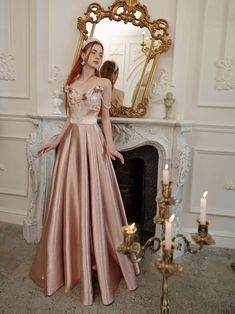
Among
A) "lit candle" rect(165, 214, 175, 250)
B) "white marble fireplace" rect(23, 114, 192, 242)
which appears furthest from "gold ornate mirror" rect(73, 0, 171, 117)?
"lit candle" rect(165, 214, 175, 250)

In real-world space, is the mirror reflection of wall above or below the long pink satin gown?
above

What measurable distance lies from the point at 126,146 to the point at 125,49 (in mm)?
772

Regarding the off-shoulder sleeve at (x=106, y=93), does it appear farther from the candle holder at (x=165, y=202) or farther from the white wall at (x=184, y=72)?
the candle holder at (x=165, y=202)

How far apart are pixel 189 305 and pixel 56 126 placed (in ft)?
5.33

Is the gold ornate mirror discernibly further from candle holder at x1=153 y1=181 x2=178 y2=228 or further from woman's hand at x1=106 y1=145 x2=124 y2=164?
candle holder at x1=153 y1=181 x2=178 y2=228

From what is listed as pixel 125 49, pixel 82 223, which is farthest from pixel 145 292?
pixel 125 49

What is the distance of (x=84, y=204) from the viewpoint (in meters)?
1.75

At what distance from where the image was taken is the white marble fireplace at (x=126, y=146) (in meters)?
2.24

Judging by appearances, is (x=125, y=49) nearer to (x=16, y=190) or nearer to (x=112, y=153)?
(x=112, y=153)

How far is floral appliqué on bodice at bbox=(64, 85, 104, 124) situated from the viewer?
1.81 meters

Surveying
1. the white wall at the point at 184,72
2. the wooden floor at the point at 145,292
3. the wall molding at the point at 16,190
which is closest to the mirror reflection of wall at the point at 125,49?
the white wall at the point at 184,72

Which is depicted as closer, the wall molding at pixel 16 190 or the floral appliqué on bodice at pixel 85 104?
the floral appliqué on bodice at pixel 85 104

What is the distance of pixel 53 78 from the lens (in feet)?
8.13

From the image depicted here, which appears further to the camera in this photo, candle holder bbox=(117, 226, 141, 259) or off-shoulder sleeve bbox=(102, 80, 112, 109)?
off-shoulder sleeve bbox=(102, 80, 112, 109)
